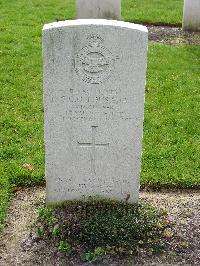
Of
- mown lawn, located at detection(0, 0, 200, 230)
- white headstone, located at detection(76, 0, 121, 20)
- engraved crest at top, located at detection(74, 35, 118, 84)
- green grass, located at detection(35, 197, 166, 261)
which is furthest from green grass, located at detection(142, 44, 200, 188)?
engraved crest at top, located at detection(74, 35, 118, 84)

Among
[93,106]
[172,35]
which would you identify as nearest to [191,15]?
[172,35]

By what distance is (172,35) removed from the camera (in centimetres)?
1067

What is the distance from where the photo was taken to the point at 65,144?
16.0 ft

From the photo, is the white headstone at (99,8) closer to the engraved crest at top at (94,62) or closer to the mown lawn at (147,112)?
the mown lawn at (147,112)

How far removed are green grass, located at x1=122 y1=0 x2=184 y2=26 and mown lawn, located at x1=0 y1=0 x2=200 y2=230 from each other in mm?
1551

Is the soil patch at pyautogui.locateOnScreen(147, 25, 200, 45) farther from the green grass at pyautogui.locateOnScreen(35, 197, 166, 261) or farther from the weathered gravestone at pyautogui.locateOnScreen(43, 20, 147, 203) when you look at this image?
the green grass at pyautogui.locateOnScreen(35, 197, 166, 261)

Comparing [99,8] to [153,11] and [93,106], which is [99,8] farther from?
[93,106]

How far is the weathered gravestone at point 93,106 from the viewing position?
4.44 meters

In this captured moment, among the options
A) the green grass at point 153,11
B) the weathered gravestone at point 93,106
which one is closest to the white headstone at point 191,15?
the green grass at point 153,11

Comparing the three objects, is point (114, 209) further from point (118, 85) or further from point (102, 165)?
point (118, 85)

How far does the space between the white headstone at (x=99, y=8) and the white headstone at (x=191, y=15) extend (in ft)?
4.22

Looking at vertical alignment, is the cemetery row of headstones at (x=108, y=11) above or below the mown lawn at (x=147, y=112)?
above

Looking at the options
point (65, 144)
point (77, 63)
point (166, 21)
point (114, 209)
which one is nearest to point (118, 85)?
point (77, 63)

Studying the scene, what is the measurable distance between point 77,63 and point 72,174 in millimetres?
1058
